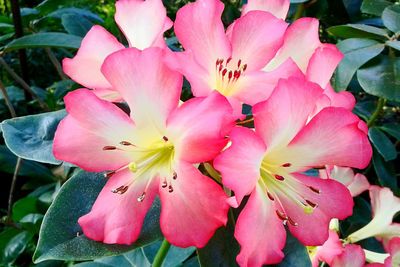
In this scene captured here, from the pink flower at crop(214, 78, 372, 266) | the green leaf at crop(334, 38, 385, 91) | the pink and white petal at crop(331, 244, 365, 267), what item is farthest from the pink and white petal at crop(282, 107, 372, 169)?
the green leaf at crop(334, 38, 385, 91)

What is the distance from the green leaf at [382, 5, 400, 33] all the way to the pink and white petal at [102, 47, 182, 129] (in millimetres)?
563

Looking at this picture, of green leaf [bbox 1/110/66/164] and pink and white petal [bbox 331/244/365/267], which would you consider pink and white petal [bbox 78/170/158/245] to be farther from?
pink and white petal [bbox 331/244/365/267]

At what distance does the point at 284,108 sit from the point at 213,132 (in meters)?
0.08

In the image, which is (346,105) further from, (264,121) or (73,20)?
(73,20)

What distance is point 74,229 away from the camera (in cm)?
60

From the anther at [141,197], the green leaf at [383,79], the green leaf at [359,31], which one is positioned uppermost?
the anther at [141,197]

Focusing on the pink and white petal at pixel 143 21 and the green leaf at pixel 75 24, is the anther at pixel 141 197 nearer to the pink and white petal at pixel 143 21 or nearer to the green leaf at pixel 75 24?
the pink and white petal at pixel 143 21

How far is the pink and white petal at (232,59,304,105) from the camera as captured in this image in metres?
0.55

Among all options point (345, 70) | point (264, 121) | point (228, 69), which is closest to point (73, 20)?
point (345, 70)

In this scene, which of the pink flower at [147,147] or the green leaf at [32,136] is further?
the green leaf at [32,136]

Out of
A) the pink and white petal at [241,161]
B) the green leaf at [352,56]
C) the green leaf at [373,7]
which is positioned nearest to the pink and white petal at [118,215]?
the pink and white petal at [241,161]

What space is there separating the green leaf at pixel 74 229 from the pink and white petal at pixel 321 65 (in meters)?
0.23

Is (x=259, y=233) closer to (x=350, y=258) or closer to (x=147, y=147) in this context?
(x=147, y=147)

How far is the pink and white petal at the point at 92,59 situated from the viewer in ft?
2.01
